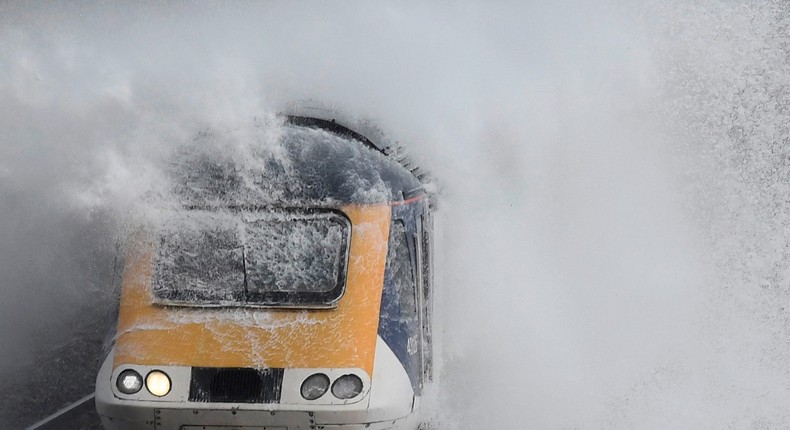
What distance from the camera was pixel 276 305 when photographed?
5.25m

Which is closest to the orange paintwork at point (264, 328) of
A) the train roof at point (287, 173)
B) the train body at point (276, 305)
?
the train body at point (276, 305)

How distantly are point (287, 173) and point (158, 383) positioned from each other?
1.41m

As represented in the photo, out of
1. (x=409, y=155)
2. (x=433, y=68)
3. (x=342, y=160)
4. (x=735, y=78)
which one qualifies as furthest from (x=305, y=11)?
(x=342, y=160)

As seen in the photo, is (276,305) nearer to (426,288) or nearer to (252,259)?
(252,259)

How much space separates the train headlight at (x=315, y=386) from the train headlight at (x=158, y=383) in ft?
2.39

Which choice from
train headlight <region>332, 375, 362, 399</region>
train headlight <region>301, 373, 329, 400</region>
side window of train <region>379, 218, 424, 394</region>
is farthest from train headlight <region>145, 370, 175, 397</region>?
side window of train <region>379, 218, 424, 394</region>

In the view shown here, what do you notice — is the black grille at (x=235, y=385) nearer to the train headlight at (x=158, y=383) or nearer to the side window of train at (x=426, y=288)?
the train headlight at (x=158, y=383)

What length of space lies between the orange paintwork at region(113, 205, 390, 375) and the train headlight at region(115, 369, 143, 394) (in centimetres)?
7

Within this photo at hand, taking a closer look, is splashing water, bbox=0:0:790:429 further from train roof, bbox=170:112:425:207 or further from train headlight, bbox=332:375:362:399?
train headlight, bbox=332:375:362:399

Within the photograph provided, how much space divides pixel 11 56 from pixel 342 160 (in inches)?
195

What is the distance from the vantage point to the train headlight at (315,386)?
498 cm

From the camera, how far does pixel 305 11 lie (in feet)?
38.0

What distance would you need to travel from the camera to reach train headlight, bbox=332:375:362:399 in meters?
5.00

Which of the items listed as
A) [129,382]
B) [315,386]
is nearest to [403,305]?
[315,386]
